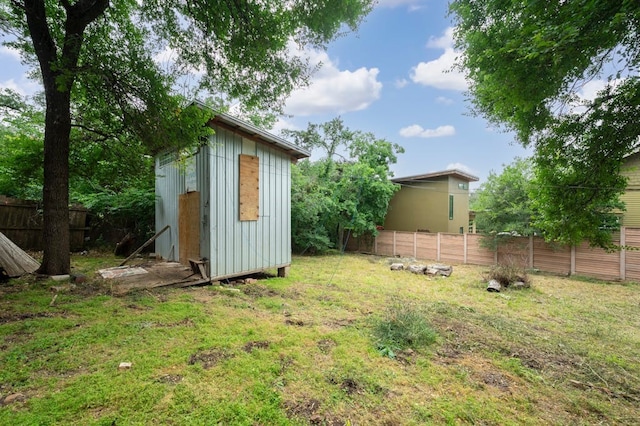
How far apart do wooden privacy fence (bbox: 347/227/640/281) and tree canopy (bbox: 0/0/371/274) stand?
903 centimetres

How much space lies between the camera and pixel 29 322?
3105 millimetres

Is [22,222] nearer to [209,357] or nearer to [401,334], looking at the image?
[209,357]

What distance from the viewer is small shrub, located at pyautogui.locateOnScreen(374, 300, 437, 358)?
128 inches

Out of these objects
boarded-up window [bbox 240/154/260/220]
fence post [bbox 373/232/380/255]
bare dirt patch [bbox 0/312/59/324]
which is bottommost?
fence post [bbox 373/232/380/255]

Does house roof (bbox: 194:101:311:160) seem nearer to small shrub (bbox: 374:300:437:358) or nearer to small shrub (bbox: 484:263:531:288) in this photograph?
small shrub (bbox: 374:300:437:358)

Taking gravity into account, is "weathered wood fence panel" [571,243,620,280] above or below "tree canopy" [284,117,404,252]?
below

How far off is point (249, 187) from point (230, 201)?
58 cm

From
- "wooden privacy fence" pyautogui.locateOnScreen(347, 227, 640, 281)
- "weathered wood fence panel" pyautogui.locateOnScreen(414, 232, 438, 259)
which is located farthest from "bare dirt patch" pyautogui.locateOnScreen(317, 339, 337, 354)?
"weathered wood fence panel" pyautogui.locateOnScreen(414, 232, 438, 259)

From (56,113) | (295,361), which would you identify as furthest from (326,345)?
(56,113)

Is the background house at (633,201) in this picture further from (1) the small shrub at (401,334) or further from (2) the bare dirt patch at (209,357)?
(2) the bare dirt patch at (209,357)

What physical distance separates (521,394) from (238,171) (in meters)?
5.58

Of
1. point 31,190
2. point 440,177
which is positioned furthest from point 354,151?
point 31,190

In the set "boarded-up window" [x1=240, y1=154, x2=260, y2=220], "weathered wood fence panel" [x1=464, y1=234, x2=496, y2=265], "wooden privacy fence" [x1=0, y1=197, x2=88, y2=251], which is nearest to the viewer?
"boarded-up window" [x1=240, y1=154, x2=260, y2=220]

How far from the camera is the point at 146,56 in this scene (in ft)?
15.3
